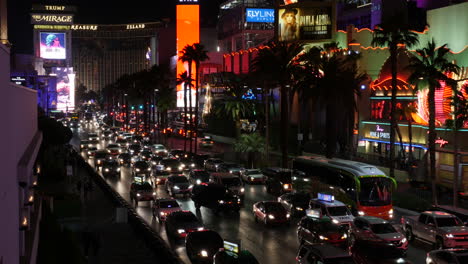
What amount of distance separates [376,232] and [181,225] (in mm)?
8509

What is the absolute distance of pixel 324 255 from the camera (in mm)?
17312

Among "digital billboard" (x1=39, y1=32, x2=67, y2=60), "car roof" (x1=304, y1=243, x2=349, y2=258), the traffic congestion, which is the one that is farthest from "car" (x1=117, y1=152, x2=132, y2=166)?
"digital billboard" (x1=39, y1=32, x2=67, y2=60)

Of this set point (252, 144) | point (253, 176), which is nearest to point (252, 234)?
point (253, 176)

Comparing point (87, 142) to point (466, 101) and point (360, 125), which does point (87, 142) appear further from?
point (466, 101)

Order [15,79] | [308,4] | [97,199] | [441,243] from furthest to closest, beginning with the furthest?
[15,79]
[308,4]
[97,199]
[441,243]

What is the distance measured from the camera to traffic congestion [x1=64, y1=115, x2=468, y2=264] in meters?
19.4

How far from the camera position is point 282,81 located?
5297 cm

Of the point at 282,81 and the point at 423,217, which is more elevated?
the point at 282,81

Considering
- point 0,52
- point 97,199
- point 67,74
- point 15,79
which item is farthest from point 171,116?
point 0,52

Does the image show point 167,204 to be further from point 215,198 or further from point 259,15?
point 259,15

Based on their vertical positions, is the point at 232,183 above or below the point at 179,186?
above

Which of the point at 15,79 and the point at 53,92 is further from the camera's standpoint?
the point at 53,92

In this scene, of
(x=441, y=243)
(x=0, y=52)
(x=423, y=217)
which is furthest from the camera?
(x=423, y=217)

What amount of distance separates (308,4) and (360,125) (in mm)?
22809
